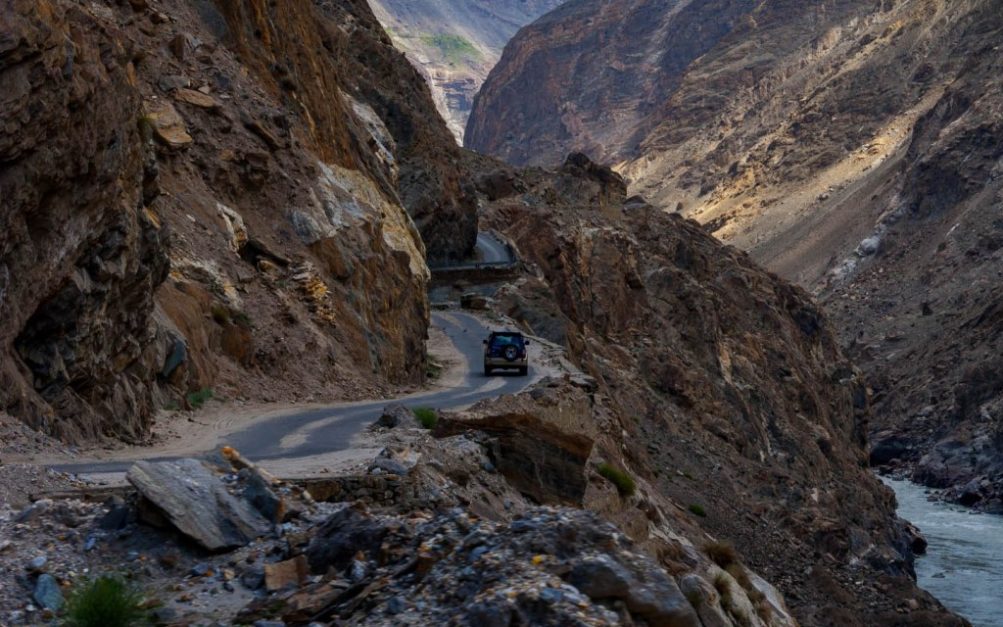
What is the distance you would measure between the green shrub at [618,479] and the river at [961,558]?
2611 centimetres

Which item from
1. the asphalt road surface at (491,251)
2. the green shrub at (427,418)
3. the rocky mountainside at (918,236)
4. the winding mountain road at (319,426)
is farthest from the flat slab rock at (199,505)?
the rocky mountainside at (918,236)

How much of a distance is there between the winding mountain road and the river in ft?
74.9

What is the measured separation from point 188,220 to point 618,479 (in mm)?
8600

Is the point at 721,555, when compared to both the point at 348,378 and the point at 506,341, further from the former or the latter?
the point at 506,341

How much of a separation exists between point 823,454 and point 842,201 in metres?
119

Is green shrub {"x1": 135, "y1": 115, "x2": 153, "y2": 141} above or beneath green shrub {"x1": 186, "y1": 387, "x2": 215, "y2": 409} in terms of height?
above

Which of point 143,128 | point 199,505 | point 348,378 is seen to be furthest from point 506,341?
point 199,505

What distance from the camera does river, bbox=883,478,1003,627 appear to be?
45562 mm

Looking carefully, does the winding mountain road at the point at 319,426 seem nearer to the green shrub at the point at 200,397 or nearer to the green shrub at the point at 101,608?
the green shrub at the point at 200,397

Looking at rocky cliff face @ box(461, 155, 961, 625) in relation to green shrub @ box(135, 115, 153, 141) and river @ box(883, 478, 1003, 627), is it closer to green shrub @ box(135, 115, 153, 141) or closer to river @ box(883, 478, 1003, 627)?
river @ box(883, 478, 1003, 627)

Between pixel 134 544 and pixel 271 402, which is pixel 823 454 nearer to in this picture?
pixel 271 402

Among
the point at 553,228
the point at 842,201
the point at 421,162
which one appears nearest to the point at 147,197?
the point at 421,162

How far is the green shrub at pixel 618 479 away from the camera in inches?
808

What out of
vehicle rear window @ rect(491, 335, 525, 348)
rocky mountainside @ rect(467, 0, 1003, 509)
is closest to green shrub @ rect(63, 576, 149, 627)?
vehicle rear window @ rect(491, 335, 525, 348)
